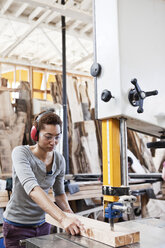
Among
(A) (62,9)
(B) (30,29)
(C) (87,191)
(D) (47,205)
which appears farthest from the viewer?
(B) (30,29)

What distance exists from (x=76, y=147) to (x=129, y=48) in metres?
3.72

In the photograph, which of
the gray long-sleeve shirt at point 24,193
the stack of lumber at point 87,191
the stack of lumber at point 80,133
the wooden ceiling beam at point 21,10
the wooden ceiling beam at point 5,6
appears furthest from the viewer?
the wooden ceiling beam at point 21,10

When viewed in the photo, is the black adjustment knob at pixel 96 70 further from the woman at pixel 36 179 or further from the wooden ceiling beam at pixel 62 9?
the wooden ceiling beam at pixel 62 9

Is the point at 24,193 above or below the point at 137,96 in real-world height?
below

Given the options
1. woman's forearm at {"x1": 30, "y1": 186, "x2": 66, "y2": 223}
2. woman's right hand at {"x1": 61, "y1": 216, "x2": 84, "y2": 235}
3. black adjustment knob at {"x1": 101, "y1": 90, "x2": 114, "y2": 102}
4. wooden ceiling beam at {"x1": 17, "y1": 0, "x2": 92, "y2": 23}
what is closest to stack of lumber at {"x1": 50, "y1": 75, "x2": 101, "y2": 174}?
wooden ceiling beam at {"x1": 17, "y1": 0, "x2": 92, "y2": 23}

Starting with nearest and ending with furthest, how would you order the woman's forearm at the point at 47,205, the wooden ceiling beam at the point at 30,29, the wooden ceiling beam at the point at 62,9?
the woman's forearm at the point at 47,205
the wooden ceiling beam at the point at 62,9
the wooden ceiling beam at the point at 30,29

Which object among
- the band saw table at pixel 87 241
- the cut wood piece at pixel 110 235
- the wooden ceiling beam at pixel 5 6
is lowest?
the band saw table at pixel 87 241

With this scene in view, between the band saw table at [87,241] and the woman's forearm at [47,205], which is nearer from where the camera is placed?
the band saw table at [87,241]

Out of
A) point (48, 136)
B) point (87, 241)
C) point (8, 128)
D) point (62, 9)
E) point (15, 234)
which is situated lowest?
point (15, 234)

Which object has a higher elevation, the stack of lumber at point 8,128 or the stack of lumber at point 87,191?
the stack of lumber at point 8,128

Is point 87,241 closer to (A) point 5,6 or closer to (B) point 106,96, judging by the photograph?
(B) point 106,96

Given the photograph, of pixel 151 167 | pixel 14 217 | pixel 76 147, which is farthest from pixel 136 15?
pixel 151 167

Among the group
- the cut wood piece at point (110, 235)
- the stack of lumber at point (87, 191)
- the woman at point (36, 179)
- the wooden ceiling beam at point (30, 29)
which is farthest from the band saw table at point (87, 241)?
the wooden ceiling beam at point (30, 29)

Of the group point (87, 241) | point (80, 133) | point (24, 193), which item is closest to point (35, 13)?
point (80, 133)
